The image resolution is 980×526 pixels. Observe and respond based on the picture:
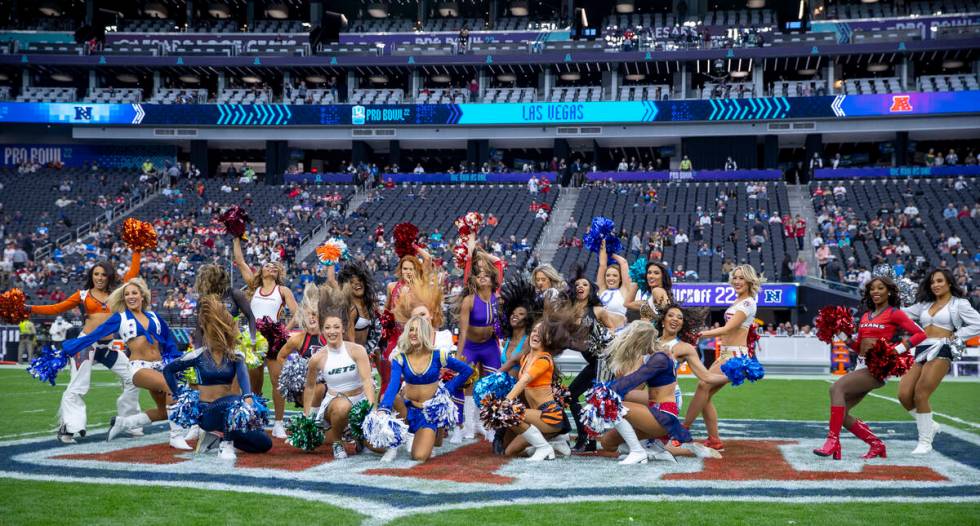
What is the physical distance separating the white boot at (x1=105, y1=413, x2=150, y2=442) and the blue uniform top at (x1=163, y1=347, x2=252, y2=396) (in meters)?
1.10

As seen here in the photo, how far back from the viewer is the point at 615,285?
1027cm

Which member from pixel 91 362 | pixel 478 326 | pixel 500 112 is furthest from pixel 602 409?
pixel 500 112

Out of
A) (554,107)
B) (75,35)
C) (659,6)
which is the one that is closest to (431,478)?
(554,107)

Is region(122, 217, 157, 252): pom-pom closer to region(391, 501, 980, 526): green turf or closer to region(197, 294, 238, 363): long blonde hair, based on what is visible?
region(197, 294, 238, 363): long blonde hair

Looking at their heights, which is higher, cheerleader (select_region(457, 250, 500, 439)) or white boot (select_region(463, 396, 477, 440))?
cheerleader (select_region(457, 250, 500, 439))

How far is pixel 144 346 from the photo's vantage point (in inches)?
366

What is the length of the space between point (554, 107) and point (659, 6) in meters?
10.9

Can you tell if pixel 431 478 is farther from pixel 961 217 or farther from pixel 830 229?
pixel 961 217

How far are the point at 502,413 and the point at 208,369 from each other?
8.87 feet

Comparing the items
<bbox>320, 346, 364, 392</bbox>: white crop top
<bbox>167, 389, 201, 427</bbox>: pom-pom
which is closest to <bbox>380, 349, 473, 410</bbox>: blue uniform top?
<bbox>320, 346, 364, 392</bbox>: white crop top

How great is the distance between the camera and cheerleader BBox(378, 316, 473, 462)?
26.6 ft

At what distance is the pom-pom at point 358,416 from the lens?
8.19 m

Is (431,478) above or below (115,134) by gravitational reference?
below

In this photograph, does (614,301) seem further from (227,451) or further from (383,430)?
(227,451)
